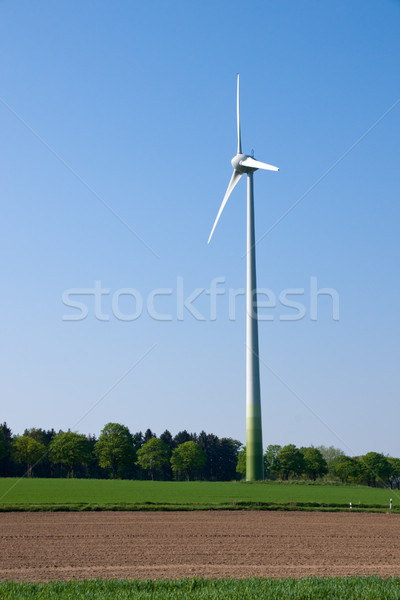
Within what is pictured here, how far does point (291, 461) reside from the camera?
127 m

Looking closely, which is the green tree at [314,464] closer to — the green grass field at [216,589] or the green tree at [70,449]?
the green tree at [70,449]

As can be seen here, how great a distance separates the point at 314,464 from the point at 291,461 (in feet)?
19.1

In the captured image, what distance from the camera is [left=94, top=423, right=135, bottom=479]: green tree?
122 m

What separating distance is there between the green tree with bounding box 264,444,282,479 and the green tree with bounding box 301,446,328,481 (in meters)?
5.73

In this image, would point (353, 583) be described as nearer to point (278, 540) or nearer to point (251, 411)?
point (278, 540)

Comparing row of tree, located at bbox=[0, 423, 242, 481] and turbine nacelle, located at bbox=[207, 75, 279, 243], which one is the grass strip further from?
row of tree, located at bbox=[0, 423, 242, 481]

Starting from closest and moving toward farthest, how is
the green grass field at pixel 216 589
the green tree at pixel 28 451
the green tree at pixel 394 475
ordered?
1. the green grass field at pixel 216 589
2. the green tree at pixel 28 451
3. the green tree at pixel 394 475

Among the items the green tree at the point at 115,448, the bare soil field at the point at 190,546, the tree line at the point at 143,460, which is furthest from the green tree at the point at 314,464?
the bare soil field at the point at 190,546

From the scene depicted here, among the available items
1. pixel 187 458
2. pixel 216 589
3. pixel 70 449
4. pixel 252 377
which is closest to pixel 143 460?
pixel 187 458

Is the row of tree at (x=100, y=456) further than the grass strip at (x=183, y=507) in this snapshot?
Yes

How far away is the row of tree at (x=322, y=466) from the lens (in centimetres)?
12788

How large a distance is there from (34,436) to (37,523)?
124601 millimetres

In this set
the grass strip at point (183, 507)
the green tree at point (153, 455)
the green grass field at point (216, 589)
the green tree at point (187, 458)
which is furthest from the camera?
the green tree at point (153, 455)

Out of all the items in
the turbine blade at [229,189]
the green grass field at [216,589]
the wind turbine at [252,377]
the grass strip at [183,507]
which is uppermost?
the turbine blade at [229,189]
